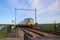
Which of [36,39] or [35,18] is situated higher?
[35,18]

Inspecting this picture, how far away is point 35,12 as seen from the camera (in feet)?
140

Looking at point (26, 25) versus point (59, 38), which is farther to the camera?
point (26, 25)

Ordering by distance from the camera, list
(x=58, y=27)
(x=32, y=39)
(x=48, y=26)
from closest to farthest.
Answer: (x=32, y=39)
(x=58, y=27)
(x=48, y=26)

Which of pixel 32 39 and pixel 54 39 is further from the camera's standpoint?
pixel 54 39

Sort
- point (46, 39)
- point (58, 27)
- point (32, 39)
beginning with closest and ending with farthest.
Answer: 1. point (32, 39)
2. point (46, 39)
3. point (58, 27)

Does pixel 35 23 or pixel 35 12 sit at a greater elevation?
pixel 35 12

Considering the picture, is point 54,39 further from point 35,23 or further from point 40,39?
point 35,23

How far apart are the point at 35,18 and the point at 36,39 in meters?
35.5

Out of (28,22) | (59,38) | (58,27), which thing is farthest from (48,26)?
(59,38)

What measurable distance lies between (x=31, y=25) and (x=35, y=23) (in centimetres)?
141

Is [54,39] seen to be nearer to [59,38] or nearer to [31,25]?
[59,38]

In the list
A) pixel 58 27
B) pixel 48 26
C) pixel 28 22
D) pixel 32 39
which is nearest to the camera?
pixel 32 39

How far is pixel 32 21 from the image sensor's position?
4197cm

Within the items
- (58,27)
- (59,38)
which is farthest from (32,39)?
(58,27)
